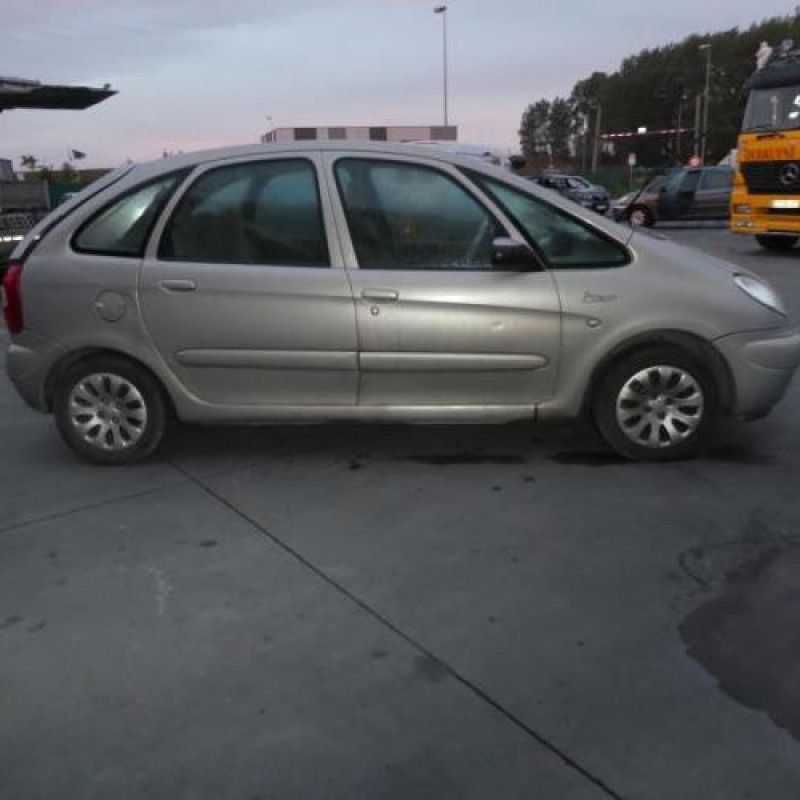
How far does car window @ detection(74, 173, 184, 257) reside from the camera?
449 centimetres

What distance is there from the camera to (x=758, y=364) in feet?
14.5

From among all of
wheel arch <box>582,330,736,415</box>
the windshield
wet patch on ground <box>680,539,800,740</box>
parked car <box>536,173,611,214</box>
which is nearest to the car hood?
wheel arch <box>582,330,736,415</box>

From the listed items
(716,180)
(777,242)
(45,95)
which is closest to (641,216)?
(716,180)

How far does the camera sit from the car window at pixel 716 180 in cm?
2239

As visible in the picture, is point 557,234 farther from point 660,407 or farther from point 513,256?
point 660,407

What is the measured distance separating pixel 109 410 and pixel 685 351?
9.78ft

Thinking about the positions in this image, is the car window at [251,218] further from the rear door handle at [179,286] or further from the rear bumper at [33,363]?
the rear bumper at [33,363]

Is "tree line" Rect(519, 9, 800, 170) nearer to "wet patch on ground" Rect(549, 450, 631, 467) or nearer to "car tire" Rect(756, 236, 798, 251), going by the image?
"car tire" Rect(756, 236, 798, 251)

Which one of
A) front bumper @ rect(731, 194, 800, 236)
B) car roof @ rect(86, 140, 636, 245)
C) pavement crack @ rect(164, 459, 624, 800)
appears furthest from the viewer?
front bumper @ rect(731, 194, 800, 236)

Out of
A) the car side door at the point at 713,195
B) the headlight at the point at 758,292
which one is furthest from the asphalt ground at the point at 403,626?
the car side door at the point at 713,195

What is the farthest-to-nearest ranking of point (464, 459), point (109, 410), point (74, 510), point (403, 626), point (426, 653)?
1. point (464, 459)
2. point (109, 410)
3. point (74, 510)
4. point (403, 626)
5. point (426, 653)

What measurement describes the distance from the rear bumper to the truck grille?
40.9 ft

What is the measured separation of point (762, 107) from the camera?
13984 millimetres

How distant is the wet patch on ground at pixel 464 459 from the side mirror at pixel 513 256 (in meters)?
1.04
